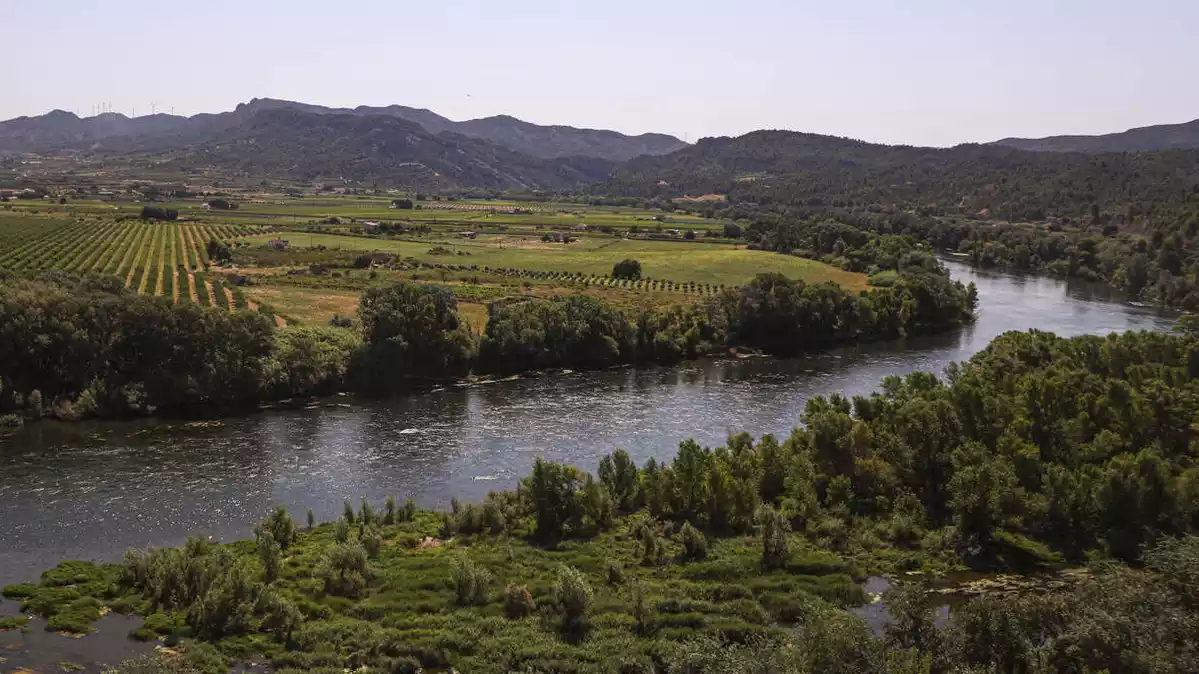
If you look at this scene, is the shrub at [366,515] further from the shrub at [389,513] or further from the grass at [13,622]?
the grass at [13,622]

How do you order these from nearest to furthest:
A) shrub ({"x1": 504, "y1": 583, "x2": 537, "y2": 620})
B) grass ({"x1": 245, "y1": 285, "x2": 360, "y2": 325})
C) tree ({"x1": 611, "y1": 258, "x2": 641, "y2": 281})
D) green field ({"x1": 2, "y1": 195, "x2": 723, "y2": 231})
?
shrub ({"x1": 504, "y1": 583, "x2": 537, "y2": 620})
grass ({"x1": 245, "y1": 285, "x2": 360, "y2": 325})
tree ({"x1": 611, "y1": 258, "x2": 641, "y2": 281})
green field ({"x1": 2, "y1": 195, "x2": 723, "y2": 231})

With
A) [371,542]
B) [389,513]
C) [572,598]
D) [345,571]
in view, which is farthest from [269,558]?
[572,598]

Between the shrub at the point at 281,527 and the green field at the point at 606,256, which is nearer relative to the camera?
the shrub at the point at 281,527

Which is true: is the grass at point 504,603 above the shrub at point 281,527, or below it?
below

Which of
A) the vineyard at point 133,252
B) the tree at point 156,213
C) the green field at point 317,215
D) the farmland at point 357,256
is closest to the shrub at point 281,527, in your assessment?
the farmland at point 357,256

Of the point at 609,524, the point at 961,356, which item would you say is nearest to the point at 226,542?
the point at 609,524

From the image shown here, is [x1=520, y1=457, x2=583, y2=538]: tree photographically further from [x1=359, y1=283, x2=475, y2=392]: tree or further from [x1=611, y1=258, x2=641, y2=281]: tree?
[x1=611, y1=258, x2=641, y2=281]: tree

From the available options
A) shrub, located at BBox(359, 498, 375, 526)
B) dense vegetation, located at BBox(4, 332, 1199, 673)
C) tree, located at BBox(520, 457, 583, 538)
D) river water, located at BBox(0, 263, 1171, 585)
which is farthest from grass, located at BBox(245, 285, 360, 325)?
tree, located at BBox(520, 457, 583, 538)

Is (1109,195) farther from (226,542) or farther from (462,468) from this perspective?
(226,542)

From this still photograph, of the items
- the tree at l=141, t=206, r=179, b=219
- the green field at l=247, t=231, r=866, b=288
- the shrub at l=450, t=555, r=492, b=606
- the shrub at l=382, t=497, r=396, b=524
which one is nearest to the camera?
the shrub at l=450, t=555, r=492, b=606
